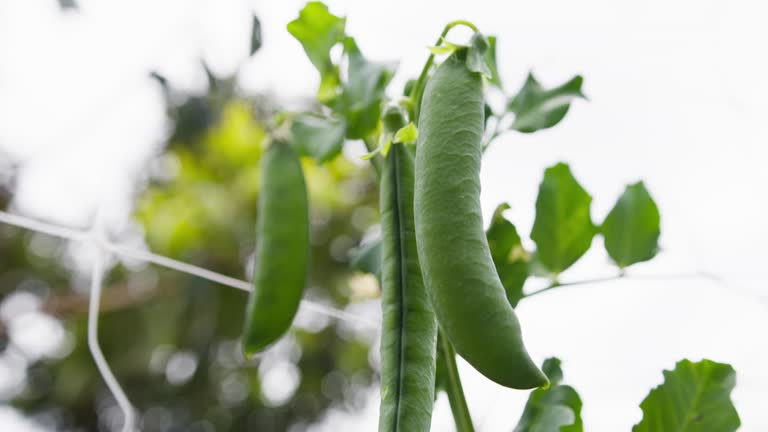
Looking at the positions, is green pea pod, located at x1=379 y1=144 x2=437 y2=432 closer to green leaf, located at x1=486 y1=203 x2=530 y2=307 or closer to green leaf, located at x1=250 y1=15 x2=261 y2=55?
green leaf, located at x1=486 y1=203 x2=530 y2=307

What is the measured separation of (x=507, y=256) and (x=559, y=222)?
6cm

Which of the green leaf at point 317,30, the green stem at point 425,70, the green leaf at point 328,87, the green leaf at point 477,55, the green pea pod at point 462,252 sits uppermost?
the green leaf at point 317,30

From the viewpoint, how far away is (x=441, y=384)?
0.50 m

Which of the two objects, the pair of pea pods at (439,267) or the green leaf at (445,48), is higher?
the green leaf at (445,48)

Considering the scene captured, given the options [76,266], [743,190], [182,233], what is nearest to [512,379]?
[743,190]

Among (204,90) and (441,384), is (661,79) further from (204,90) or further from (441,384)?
(204,90)

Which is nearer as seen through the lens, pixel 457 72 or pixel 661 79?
pixel 457 72

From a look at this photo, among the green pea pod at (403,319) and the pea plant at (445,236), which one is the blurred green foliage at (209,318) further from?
the green pea pod at (403,319)

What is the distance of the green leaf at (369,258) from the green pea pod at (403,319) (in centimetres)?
17

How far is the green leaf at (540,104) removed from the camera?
20.2 inches

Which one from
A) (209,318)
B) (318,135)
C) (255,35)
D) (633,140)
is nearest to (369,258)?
(318,135)

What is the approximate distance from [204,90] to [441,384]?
136 cm

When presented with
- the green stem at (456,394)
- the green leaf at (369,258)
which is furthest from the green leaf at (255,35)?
the green stem at (456,394)

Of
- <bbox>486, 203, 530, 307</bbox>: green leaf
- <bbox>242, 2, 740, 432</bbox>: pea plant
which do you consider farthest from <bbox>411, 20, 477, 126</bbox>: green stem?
<bbox>486, 203, 530, 307</bbox>: green leaf
